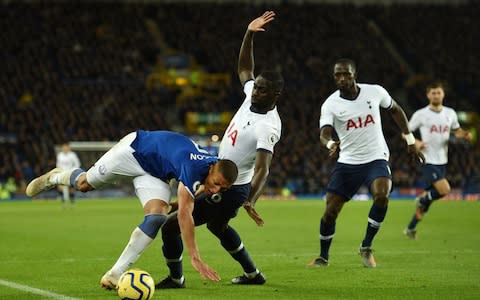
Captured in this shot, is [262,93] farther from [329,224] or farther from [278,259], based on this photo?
[278,259]

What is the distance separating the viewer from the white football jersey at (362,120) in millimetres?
11570

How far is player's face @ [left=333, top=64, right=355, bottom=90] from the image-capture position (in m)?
11.2

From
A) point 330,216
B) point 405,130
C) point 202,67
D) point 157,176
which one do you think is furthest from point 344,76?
point 202,67

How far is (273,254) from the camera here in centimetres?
1318

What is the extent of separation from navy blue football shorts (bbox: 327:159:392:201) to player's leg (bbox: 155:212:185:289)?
10.2 ft

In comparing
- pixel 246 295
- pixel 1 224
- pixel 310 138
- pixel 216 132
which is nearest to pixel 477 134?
pixel 310 138

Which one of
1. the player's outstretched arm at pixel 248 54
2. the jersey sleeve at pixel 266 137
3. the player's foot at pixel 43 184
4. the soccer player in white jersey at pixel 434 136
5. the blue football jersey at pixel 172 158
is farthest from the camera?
the soccer player in white jersey at pixel 434 136

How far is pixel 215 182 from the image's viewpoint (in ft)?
26.2

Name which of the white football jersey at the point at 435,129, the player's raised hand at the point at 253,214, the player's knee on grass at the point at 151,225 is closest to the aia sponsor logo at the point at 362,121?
the player's raised hand at the point at 253,214

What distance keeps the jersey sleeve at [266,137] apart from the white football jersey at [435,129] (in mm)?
8883

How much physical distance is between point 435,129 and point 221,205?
9344 mm

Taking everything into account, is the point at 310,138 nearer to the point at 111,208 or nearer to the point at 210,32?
the point at 210,32

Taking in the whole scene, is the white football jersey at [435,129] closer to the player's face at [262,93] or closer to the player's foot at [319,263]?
the player's foot at [319,263]

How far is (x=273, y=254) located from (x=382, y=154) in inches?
99.5
